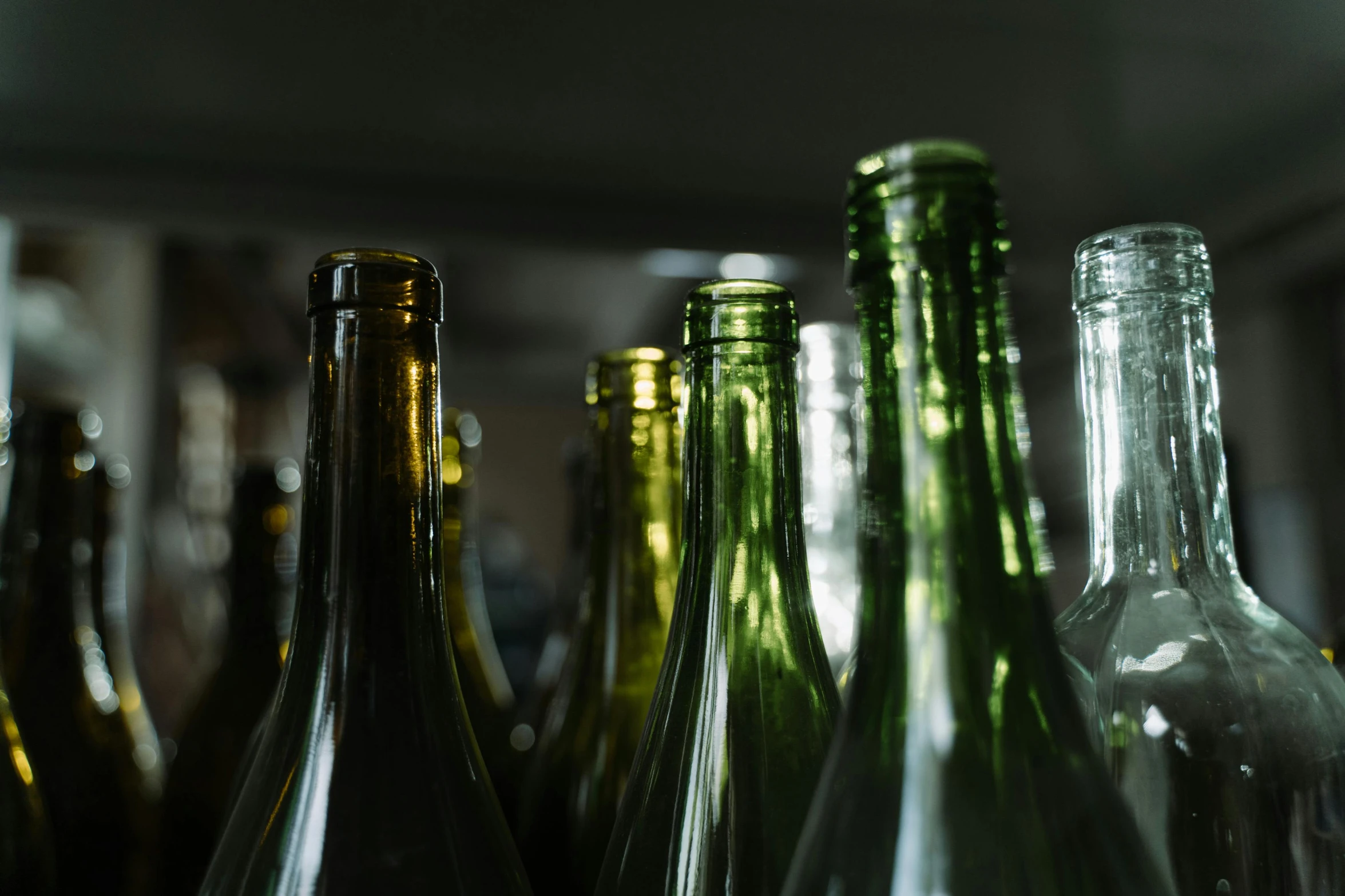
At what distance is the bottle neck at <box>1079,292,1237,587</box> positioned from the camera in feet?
1.02

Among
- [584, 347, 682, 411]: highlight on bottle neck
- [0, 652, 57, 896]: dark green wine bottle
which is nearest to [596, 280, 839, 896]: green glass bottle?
[584, 347, 682, 411]: highlight on bottle neck

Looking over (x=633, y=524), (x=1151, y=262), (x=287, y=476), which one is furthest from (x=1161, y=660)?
(x=287, y=476)

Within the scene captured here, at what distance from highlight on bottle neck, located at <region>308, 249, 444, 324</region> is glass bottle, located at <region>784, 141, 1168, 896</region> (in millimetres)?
122

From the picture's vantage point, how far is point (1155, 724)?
0.93ft

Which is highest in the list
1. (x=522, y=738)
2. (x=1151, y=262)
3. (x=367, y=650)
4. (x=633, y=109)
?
(x=633, y=109)

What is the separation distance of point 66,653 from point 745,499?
0.39 metres

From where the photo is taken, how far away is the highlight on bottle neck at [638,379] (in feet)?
1.32

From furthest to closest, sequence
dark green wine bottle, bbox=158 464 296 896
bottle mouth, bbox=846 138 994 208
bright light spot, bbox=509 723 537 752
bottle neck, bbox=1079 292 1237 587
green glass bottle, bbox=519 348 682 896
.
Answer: bright light spot, bbox=509 723 537 752 < dark green wine bottle, bbox=158 464 296 896 < green glass bottle, bbox=519 348 682 896 < bottle neck, bbox=1079 292 1237 587 < bottle mouth, bbox=846 138 994 208

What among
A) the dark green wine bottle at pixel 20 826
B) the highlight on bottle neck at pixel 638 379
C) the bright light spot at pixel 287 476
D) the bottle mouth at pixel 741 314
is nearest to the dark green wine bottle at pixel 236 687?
the bright light spot at pixel 287 476

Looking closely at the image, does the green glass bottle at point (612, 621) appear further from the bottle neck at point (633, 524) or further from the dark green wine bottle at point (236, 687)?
the dark green wine bottle at point (236, 687)

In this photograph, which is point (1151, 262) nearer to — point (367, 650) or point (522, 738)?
point (367, 650)

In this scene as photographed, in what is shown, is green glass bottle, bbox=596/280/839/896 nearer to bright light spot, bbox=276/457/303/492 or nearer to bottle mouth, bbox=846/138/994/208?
bottle mouth, bbox=846/138/994/208

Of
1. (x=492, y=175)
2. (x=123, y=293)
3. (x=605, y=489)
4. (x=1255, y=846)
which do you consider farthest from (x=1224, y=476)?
(x=123, y=293)

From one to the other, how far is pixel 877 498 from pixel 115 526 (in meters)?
0.45
